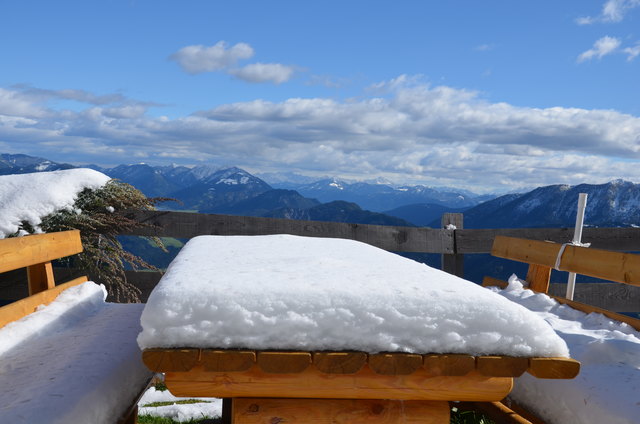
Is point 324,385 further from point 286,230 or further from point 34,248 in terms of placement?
point 286,230

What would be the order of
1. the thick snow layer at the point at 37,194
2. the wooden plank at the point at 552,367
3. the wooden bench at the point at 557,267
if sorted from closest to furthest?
1. the wooden plank at the point at 552,367
2. the wooden bench at the point at 557,267
3. the thick snow layer at the point at 37,194

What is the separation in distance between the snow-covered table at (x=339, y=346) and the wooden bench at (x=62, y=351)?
37 cm

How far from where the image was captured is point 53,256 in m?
3.22

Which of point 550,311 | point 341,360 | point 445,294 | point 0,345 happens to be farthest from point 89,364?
point 550,311

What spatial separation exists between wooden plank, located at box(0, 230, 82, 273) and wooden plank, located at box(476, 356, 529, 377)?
2.19 m

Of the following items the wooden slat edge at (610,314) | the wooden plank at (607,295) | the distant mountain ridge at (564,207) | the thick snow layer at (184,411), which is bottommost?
the distant mountain ridge at (564,207)

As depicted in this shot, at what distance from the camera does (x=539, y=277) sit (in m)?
3.89

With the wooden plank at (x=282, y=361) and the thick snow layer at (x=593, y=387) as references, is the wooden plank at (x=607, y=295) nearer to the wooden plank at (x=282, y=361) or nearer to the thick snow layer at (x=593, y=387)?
the thick snow layer at (x=593, y=387)

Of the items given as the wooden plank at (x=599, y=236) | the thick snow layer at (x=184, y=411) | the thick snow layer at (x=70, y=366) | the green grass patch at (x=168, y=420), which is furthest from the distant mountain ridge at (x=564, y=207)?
the thick snow layer at (x=70, y=366)

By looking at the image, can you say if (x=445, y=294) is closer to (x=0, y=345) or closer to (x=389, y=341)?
(x=389, y=341)

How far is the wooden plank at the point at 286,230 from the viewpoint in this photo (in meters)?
5.73

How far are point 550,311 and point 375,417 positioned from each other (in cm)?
196

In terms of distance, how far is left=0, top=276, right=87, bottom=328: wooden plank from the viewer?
2582 mm

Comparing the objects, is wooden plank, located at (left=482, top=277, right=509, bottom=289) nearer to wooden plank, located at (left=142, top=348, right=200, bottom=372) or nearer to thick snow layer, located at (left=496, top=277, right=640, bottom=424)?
thick snow layer, located at (left=496, top=277, right=640, bottom=424)
